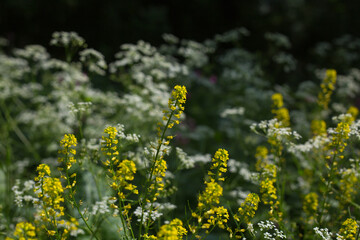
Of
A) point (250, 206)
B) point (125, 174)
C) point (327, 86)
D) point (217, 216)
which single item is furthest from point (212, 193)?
point (327, 86)

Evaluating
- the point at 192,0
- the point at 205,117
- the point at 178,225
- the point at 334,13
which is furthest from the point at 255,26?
the point at 178,225

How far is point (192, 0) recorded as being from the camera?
11055 millimetres

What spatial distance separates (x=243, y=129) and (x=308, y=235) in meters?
3.92

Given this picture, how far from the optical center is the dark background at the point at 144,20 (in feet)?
34.7

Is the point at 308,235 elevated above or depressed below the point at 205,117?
below

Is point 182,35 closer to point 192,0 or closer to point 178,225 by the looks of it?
point 192,0

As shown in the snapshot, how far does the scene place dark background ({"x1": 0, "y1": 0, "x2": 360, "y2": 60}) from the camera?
34.7 feet

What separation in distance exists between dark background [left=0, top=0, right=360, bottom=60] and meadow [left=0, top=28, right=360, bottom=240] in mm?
3759

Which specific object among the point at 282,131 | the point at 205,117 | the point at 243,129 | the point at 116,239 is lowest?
the point at 116,239

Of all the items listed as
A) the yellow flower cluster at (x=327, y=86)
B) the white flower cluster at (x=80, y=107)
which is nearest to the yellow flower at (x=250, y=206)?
the white flower cluster at (x=80, y=107)

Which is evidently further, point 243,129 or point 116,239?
point 243,129

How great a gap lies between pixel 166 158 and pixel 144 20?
20.7 feet

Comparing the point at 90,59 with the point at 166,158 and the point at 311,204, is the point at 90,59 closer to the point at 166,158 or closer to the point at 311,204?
the point at 166,158

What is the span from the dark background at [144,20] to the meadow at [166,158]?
3759 millimetres
